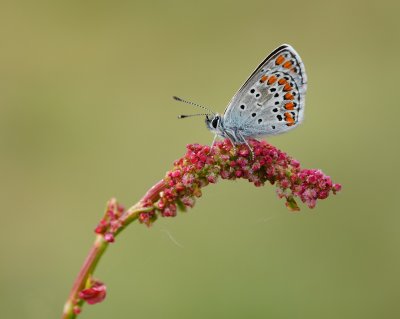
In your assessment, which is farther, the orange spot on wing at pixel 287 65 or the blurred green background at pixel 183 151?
the blurred green background at pixel 183 151

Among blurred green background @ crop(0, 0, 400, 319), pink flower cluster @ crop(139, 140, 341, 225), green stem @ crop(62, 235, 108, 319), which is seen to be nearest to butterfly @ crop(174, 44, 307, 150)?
pink flower cluster @ crop(139, 140, 341, 225)

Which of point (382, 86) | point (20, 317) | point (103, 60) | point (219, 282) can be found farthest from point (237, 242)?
point (103, 60)

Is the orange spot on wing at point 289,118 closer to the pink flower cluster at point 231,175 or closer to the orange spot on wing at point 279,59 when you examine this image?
the orange spot on wing at point 279,59

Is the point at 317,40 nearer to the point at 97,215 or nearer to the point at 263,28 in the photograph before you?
the point at 263,28

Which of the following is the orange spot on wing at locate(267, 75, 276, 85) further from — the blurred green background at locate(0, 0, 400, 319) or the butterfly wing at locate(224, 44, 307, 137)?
the blurred green background at locate(0, 0, 400, 319)

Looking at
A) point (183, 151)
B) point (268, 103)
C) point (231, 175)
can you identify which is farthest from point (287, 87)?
point (183, 151)

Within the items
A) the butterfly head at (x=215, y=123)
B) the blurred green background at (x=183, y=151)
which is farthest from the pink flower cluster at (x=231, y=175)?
the blurred green background at (x=183, y=151)

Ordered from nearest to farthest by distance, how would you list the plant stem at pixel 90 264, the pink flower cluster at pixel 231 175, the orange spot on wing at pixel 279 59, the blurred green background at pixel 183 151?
the plant stem at pixel 90 264
the pink flower cluster at pixel 231 175
the orange spot on wing at pixel 279 59
the blurred green background at pixel 183 151
